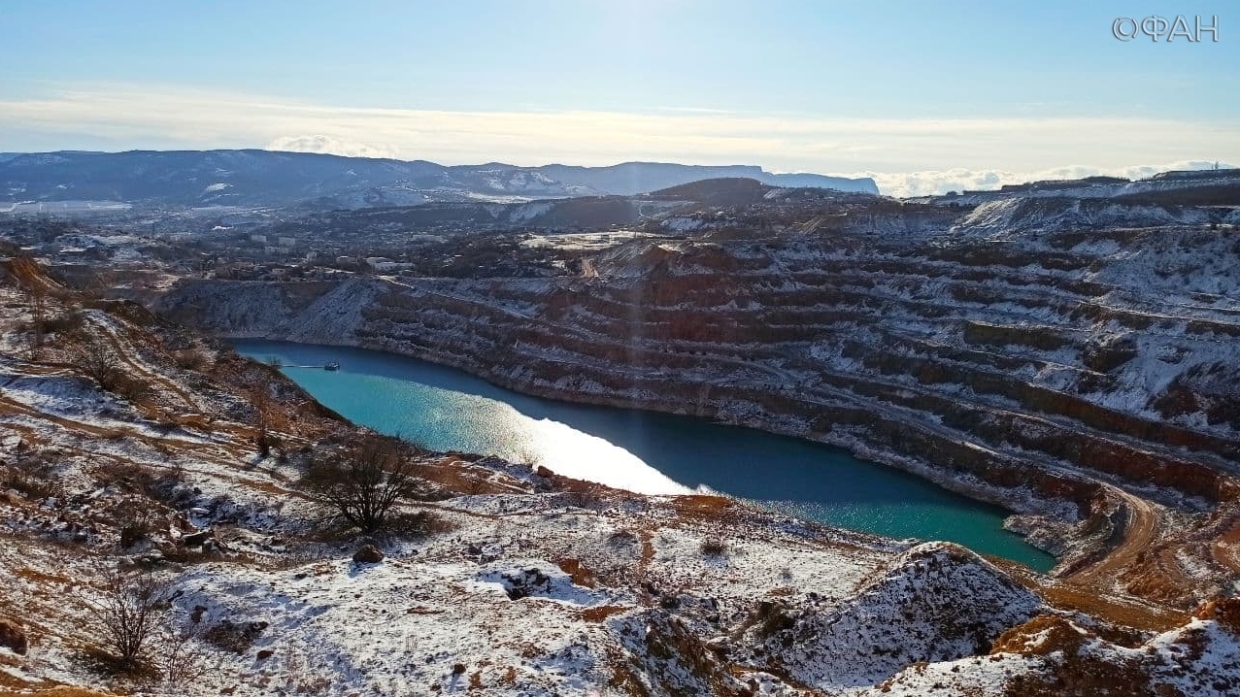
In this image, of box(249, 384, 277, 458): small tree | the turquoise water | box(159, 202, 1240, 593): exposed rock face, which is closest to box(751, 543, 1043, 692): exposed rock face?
box(159, 202, 1240, 593): exposed rock face

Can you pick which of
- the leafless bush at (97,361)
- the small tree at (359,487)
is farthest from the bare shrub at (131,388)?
the small tree at (359,487)

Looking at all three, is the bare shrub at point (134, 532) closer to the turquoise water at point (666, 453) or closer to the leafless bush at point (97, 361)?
the leafless bush at point (97, 361)

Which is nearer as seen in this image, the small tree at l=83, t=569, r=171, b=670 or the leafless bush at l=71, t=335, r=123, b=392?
the small tree at l=83, t=569, r=171, b=670

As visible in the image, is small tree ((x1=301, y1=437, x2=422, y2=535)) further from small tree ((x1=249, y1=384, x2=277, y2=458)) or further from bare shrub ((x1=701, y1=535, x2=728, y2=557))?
bare shrub ((x1=701, y1=535, x2=728, y2=557))

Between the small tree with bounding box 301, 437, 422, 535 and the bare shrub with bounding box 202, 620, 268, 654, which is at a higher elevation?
A: the bare shrub with bounding box 202, 620, 268, 654

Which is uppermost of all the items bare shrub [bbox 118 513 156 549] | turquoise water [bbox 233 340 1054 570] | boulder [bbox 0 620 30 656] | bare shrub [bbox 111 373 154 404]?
boulder [bbox 0 620 30 656]

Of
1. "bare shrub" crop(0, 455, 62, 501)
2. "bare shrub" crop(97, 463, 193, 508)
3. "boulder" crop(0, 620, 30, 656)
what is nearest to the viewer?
"boulder" crop(0, 620, 30, 656)
